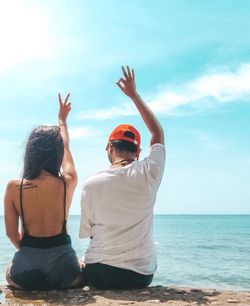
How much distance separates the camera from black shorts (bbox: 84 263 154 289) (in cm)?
434

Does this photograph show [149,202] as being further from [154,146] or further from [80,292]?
[80,292]

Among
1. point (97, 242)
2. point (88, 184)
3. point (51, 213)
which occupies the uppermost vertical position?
point (88, 184)

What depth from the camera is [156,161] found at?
440cm

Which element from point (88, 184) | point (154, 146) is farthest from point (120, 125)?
point (88, 184)

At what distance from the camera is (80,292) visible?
4.33 metres

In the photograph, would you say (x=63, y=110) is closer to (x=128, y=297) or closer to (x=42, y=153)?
(x=42, y=153)

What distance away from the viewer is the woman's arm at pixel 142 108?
461cm

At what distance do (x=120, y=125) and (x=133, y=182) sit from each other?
2.17ft

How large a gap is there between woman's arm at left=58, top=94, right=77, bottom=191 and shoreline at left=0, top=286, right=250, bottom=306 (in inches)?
44.8

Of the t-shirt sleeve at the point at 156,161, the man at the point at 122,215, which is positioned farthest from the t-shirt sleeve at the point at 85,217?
the t-shirt sleeve at the point at 156,161

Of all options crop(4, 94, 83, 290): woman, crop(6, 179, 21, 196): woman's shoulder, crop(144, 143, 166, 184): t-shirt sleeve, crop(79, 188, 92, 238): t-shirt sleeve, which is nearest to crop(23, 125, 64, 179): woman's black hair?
crop(4, 94, 83, 290): woman

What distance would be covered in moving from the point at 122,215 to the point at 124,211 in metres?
0.05

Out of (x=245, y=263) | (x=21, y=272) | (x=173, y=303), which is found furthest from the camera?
(x=245, y=263)

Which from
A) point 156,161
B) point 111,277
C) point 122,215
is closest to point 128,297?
point 111,277
